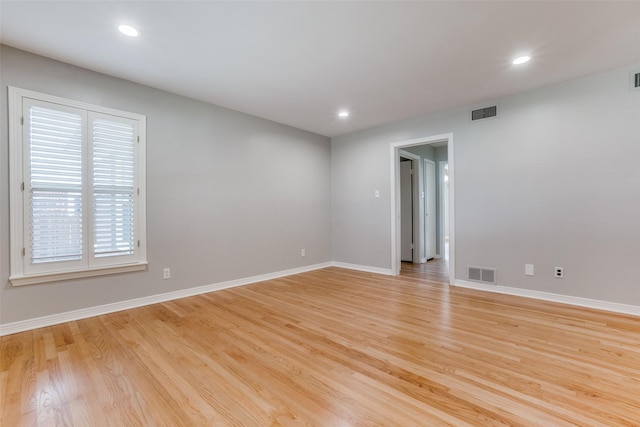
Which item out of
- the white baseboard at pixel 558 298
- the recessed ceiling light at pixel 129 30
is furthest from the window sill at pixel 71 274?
the white baseboard at pixel 558 298

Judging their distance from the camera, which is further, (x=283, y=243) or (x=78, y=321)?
(x=283, y=243)

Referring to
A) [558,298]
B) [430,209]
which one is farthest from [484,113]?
[430,209]

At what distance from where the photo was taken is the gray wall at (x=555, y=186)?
297 centimetres

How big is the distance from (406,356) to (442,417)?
24.6 inches

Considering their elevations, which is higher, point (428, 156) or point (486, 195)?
point (428, 156)

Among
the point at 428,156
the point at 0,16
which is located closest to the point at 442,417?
the point at 0,16

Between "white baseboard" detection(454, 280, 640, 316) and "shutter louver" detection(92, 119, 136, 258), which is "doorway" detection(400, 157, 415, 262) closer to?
"white baseboard" detection(454, 280, 640, 316)

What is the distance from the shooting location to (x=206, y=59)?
2.75 metres

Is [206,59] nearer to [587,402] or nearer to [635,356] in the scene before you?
[587,402]

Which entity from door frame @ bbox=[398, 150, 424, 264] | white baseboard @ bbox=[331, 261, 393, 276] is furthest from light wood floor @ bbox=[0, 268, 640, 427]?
door frame @ bbox=[398, 150, 424, 264]

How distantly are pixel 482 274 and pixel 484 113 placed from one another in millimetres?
2184

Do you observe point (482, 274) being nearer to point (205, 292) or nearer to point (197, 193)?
point (205, 292)

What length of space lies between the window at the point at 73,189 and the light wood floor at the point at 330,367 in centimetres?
A: 61

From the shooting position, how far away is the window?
2590 mm
